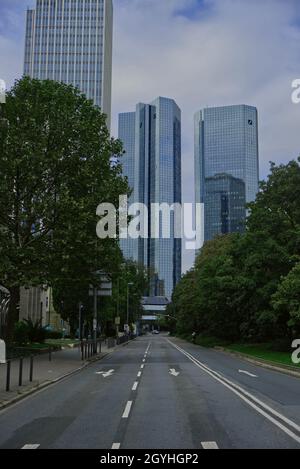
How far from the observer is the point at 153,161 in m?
69.9

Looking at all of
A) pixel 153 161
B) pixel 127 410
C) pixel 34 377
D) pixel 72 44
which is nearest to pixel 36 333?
pixel 34 377

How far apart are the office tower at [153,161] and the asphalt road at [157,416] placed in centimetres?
2890

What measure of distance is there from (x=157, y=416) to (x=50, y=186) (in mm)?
21645

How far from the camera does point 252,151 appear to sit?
55906 mm

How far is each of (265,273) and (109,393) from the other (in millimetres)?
28729

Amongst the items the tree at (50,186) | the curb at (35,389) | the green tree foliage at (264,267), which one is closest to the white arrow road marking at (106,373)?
the curb at (35,389)

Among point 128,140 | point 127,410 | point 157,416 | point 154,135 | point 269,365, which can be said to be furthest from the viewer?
point 154,135

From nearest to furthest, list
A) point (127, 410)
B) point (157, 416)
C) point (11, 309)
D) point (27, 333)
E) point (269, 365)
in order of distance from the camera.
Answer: point (157, 416)
point (127, 410)
point (269, 365)
point (11, 309)
point (27, 333)

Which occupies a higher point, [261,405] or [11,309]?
[11,309]

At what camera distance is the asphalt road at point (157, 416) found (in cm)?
921

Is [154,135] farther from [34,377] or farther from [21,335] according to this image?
[34,377]

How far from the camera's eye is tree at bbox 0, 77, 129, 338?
1172 inches

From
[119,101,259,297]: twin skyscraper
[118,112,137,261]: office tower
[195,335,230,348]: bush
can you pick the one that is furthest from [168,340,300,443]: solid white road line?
[118,112,137,261]: office tower

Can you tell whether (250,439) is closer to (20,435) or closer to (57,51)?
(20,435)
